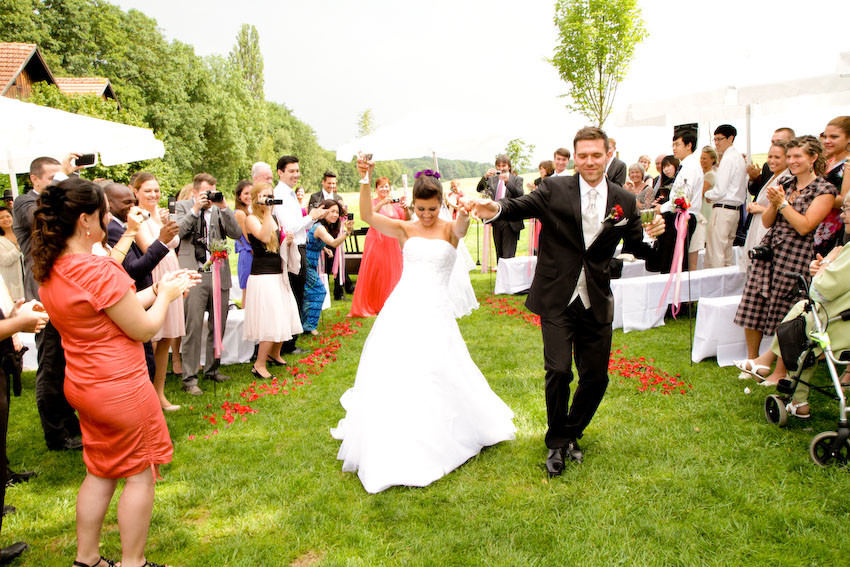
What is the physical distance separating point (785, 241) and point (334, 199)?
657cm

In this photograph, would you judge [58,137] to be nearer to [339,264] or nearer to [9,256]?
[9,256]

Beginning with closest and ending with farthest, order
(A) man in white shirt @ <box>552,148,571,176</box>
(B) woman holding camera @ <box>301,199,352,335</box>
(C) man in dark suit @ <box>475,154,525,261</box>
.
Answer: (B) woman holding camera @ <box>301,199,352,335</box>, (A) man in white shirt @ <box>552,148,571,176</box>, (C) man in dark suit @ <box>475,154,525,261</box>

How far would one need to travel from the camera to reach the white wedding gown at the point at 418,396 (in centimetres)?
371

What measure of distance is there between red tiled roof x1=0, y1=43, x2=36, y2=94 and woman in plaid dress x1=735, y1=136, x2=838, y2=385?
33264 mm

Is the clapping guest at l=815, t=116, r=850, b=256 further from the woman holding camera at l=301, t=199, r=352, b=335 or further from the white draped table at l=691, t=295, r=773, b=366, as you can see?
the woman holding camera at l=301, t=199, r=352, b=335

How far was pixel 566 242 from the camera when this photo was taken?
3.65m

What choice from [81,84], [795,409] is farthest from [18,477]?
[81,84]

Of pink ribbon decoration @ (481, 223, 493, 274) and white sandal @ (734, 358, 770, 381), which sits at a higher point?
pink ribbon decoration @ (481, 223, 493, 274)

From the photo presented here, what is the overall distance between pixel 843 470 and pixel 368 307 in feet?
22.0

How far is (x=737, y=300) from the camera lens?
6035mm

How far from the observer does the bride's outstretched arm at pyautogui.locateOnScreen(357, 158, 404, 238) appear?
411cm

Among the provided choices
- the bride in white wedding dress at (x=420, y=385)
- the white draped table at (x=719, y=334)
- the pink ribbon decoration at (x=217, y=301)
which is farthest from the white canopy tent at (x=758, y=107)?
the pink ribbon decoration at (x=217, y=301)

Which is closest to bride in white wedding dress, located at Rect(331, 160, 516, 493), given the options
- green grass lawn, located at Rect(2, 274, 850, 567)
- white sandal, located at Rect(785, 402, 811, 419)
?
green grass lawn, located at Rect(2, 274, 850, 567)

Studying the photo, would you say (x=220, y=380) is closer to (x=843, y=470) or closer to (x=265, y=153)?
(x=843, y=470)
